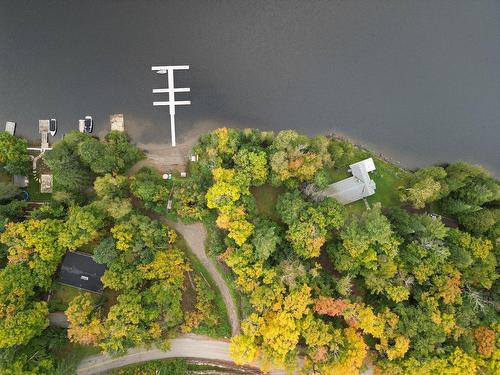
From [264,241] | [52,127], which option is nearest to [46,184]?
[52,127]

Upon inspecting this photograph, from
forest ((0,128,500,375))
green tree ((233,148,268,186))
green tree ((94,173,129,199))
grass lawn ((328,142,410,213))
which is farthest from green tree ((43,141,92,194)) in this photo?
grass lawn ((328,142,410,213))

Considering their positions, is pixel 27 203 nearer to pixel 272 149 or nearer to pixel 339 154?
pixel 272 149

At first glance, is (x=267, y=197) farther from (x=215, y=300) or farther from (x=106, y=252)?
(x=106, y=252)

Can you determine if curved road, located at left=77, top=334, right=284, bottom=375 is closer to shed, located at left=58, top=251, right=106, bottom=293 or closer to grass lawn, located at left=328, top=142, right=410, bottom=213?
shed, located at left=58, top=251, right=106, bottom=293

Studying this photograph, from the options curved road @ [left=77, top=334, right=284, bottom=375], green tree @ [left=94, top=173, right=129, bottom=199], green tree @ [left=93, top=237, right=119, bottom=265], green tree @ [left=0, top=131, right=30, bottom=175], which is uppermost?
green tree @ [left=0, top=131, right=30, bottom=175]

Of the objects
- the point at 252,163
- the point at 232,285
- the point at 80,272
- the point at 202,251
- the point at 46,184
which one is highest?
the point at 46,184

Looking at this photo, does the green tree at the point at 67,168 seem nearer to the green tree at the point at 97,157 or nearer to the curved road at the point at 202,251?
the green tree at the point at 97,157
